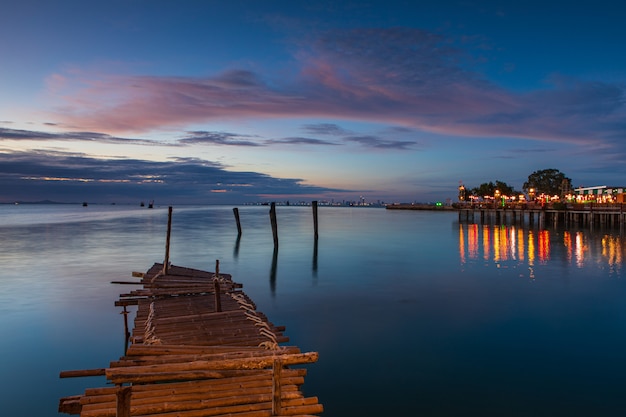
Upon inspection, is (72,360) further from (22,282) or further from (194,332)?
(22,282)

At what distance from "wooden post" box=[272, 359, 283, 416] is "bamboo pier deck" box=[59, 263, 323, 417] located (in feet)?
0.04

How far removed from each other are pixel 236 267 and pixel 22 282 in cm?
1269

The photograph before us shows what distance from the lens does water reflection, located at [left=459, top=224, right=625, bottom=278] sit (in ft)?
107

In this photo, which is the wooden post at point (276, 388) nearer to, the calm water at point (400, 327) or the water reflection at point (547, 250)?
the calm water at point (400, 327)

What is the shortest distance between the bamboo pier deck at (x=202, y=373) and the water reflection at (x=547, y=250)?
22809 mm

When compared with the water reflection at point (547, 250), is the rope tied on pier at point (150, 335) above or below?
above

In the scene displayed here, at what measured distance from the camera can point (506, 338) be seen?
1459cm

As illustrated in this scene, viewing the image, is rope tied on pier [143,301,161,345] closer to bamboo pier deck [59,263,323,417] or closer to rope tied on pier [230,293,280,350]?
bamboo pier deck [59,263,323,417]

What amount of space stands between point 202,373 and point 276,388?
1128 millimetres

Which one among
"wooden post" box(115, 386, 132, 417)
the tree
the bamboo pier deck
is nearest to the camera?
"wooden post" box(115, 386, 132, 417)

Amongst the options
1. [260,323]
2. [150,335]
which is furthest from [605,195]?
[150,335]

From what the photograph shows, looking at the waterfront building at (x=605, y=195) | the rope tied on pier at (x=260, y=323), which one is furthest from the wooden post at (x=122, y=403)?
the waterfront building at (x=605, y=195)

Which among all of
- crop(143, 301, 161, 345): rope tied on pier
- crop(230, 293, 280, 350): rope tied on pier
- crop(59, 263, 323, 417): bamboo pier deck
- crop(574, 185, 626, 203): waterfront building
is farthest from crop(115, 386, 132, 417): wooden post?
crop(574, 185, 626, 203): waterfront building

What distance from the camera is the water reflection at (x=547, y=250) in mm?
32594
